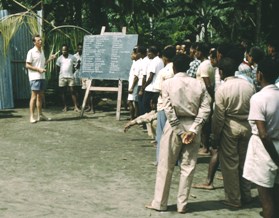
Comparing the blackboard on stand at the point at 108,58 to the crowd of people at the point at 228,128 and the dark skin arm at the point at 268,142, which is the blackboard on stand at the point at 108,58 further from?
the dark skin arm at the point at 268,142

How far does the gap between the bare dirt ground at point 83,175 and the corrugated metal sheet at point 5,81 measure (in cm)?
249

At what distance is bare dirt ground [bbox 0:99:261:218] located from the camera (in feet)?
18.9

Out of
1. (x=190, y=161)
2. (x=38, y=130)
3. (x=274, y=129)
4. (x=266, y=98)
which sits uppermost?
(x=266, y=98)

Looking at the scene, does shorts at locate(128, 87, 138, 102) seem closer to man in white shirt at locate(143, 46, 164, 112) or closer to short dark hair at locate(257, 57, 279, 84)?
man in white shirt at locate(143, 46, 164, 112)

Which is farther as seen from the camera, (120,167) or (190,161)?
(120,167)

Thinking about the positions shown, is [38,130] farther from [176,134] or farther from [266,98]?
[266,98]

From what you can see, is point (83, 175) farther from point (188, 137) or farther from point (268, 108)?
point (268, 108)

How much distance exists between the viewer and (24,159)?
8.23 m

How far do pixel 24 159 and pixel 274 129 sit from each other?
4912 mm

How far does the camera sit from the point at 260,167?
4461mm

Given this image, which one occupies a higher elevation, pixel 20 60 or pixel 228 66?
pixel 228 66

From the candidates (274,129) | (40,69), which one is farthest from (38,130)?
(274,129)

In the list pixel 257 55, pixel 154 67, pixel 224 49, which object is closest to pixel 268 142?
pixel 224 49

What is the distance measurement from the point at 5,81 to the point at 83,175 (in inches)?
299
